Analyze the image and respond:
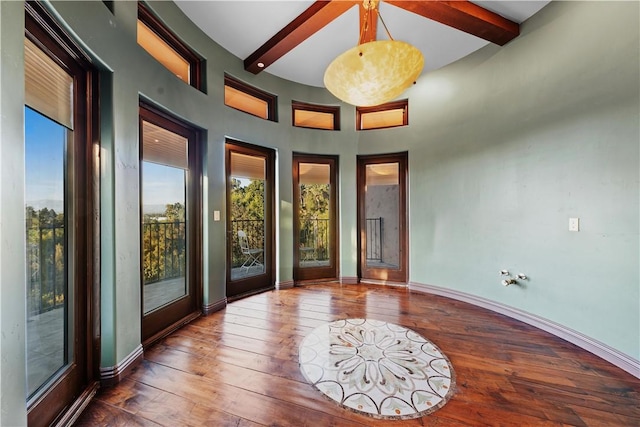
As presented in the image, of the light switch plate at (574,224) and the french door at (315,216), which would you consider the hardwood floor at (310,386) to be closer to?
the light switch plate at (574,224)

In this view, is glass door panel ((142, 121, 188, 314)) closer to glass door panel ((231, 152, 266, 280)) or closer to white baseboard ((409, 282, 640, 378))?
glass door panel ((231, 152, 266, 280))

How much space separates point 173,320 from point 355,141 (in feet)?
11.7

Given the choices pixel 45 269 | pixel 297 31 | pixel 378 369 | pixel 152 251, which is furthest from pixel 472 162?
pixel 45 269

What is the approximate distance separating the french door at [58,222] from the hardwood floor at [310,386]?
29 centimetres

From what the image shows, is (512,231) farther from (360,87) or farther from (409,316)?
(360,87)

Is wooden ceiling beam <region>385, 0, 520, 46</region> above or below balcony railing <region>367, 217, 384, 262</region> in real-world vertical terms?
above

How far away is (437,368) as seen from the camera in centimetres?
191

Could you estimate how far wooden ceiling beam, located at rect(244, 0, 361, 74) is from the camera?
238 cm

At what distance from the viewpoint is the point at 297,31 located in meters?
2.67

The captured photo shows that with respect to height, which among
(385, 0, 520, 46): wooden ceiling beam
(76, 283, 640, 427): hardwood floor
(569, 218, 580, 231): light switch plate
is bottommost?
(76, 283, 640, 427): hardwood floor

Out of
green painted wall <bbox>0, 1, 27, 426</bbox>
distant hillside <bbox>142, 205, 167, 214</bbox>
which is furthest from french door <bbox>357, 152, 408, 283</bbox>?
green painted wall <bbox>0, 1, 27, 426</bbox>

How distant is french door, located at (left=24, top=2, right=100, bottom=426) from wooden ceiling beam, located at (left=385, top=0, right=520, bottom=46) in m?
2.55

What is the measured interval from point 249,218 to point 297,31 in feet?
7.95

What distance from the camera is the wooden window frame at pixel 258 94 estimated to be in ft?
11.0
